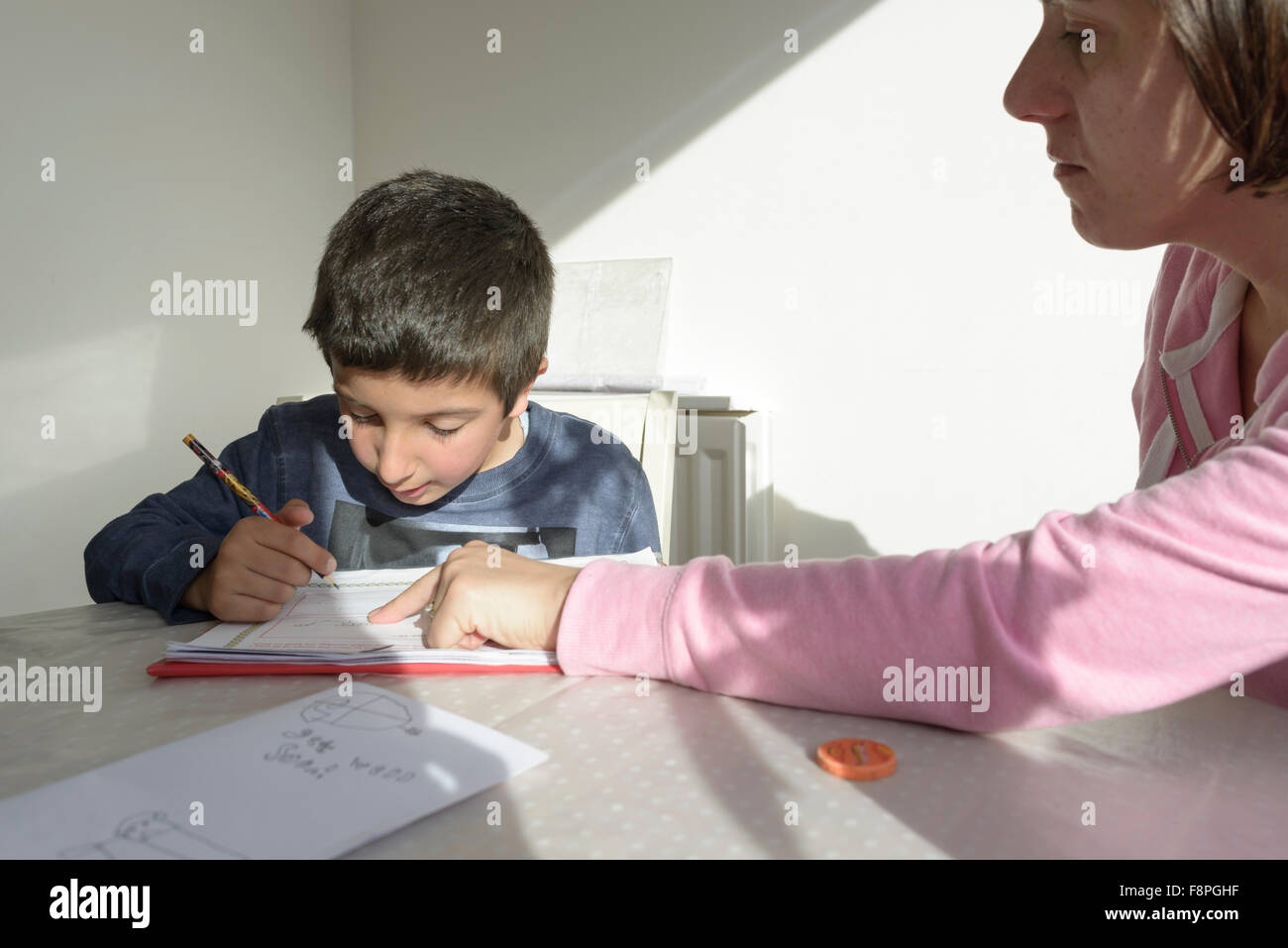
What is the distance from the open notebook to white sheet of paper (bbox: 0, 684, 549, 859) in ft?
0.28

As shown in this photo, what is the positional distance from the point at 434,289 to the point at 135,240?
5.31 ft

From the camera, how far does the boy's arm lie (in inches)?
35.2

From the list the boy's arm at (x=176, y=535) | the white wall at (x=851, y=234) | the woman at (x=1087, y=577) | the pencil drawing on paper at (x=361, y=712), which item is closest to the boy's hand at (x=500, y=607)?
the woman at (x=1087, y=577)

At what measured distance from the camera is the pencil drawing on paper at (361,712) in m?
0.57

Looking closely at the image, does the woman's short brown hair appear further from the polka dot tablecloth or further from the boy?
the boy

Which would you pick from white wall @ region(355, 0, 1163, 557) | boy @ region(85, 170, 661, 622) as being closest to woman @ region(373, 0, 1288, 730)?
A: boy @ region(85, 170, 661, 622)

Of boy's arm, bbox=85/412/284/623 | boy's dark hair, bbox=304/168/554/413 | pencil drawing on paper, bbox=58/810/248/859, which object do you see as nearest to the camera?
pencil drawing on paper, bbox=58/810/248/859

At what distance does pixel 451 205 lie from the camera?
3.66 feet

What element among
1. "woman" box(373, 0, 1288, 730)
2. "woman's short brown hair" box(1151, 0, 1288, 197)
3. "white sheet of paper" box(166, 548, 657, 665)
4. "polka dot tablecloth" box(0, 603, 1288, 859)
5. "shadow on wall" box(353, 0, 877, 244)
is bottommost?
"polka dot tablecloth" box(0, 603, 1288, 859)

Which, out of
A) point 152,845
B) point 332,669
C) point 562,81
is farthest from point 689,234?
point 152,845

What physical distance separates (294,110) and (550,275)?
196 centimetres

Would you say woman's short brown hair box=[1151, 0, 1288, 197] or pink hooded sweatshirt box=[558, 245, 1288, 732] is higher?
woman's short brown hair box=[1151, 0, 1288, 197]
